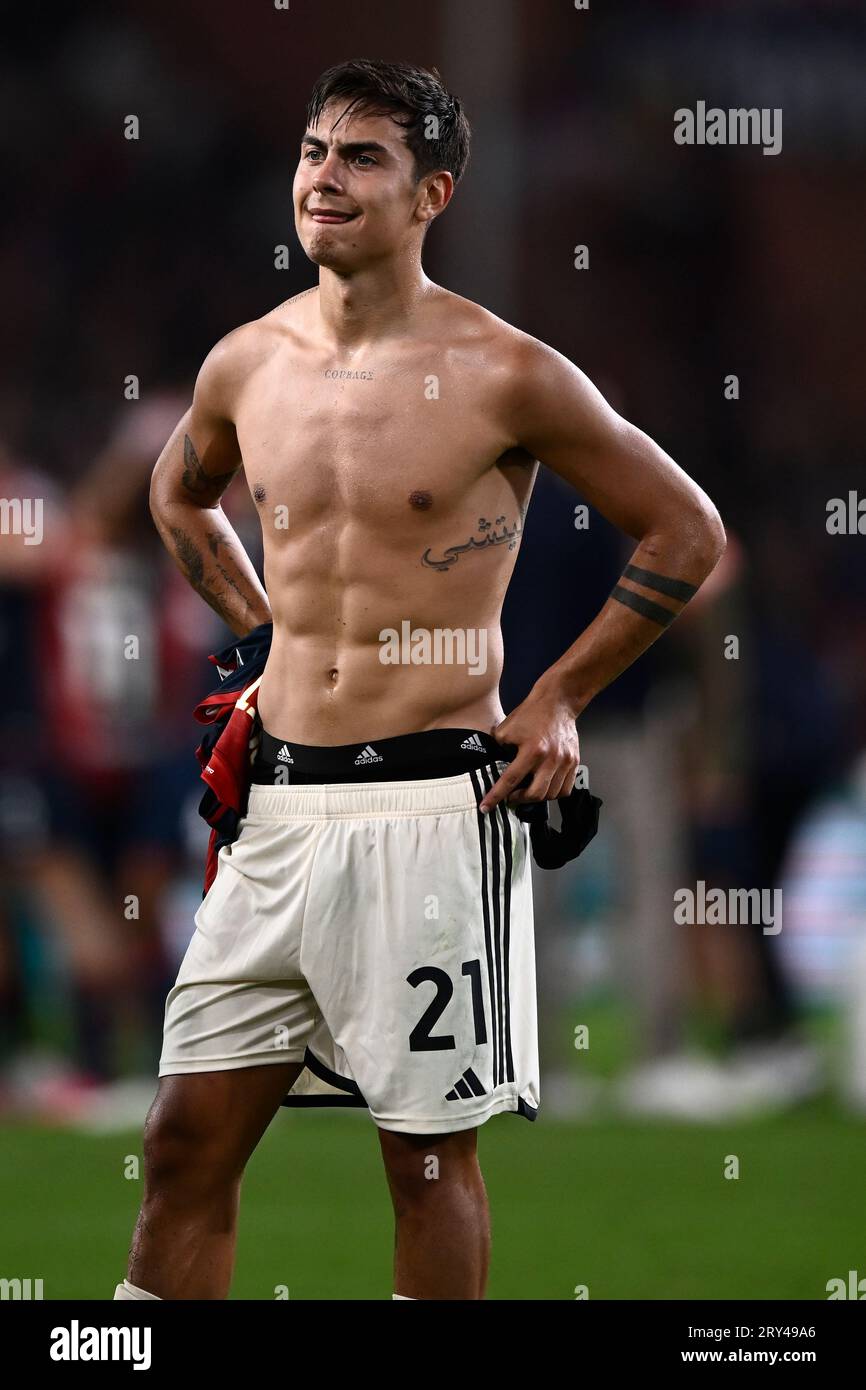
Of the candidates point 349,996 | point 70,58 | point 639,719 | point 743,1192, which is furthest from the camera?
point 70,58

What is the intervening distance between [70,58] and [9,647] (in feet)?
27.1

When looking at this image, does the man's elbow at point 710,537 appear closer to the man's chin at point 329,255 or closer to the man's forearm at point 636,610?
the man's forearm at point 636,610

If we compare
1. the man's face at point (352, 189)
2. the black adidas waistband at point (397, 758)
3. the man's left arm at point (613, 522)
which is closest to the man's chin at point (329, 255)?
the man's face at point (352, 189)

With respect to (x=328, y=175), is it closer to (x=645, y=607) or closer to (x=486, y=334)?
Result: (x=486, y=334)

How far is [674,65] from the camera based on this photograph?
15.3m

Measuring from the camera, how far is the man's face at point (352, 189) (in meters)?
3.61

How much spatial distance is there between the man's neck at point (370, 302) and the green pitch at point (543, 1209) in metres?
2.31

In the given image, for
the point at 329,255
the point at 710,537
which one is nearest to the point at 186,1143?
the point at 710,537

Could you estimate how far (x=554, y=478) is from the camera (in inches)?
271

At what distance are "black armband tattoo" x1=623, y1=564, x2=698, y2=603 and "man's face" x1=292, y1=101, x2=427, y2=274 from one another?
2.25 ft

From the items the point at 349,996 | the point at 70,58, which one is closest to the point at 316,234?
the point at 349,996

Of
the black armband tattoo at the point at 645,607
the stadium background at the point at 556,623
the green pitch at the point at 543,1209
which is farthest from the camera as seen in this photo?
the stadium background at the point at 556,623
